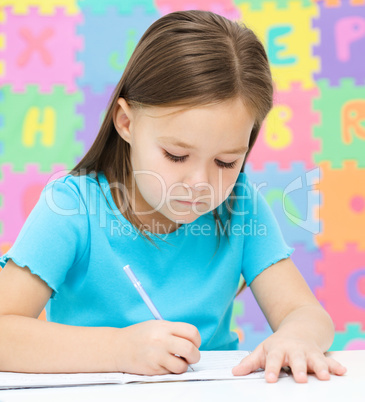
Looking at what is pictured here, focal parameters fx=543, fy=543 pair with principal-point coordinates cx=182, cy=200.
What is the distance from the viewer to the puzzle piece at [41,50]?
167 cm

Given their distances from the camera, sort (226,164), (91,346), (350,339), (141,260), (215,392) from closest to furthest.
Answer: (215,392) → (91,346) → (226,164) → (141,260) → (350,339)

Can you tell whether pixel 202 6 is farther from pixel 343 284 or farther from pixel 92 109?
pixel 343 284

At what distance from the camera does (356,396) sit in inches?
20.1

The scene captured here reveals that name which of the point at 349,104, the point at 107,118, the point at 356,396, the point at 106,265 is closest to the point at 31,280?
the point at 106,265

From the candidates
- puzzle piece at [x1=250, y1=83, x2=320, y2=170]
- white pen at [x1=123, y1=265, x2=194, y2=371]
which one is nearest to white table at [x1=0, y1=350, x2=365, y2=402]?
white pen at [x1=123, y1=265, x2=194, y2=371]

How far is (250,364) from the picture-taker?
0.61 meters

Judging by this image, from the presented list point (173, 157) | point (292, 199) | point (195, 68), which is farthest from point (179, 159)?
point (292, 199)

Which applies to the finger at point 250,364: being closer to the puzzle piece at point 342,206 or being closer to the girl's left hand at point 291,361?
the girl's left hand at point 291,361

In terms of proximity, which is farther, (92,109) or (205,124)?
(92,109)

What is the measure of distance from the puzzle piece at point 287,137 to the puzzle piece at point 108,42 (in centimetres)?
48

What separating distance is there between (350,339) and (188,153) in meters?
1.09

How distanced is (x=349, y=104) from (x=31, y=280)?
4.07 ft

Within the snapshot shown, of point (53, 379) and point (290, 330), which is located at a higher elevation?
point (290, 330)

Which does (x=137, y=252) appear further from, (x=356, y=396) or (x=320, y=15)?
(x=320, y=15)
